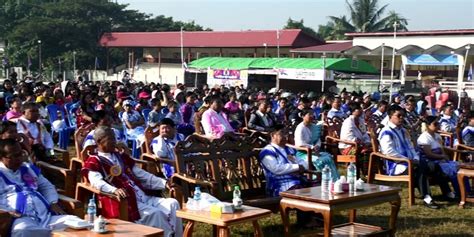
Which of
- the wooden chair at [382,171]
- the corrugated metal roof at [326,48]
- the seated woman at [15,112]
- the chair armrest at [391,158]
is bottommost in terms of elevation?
the wooden chair at [382,171]

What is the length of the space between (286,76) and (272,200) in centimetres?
2048

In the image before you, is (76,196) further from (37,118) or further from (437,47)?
(437,47)

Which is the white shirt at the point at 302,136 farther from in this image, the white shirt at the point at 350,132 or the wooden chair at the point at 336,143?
the white shirt at the point at 350,132

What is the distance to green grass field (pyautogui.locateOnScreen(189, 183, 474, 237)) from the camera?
655cm

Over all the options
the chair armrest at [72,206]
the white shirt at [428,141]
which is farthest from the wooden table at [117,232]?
the white shirt at [428,141]

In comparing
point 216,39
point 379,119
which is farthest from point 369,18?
point 379,119

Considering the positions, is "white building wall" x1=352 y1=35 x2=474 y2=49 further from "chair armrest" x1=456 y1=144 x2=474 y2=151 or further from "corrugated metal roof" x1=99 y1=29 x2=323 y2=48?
"chair armrest" x1=456 y1=144 x2=474 y2=151

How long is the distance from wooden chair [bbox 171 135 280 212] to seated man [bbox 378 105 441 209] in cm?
213

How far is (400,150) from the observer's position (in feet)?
27.3

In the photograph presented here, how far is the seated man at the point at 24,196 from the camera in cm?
465

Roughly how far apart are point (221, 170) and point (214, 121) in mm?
3724

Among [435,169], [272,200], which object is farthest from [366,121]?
[272,200]

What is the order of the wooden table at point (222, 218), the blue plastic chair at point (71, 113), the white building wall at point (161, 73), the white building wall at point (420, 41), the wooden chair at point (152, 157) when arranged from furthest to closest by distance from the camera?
the white building wall at point (161, 73) < the white building wall at point (420, 41) < the blue plastic chair at point (71, 113) < the wooden chair at point (152, 157) < the wooden table at point (222, 218)

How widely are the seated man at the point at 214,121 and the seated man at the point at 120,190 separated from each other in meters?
4.56
